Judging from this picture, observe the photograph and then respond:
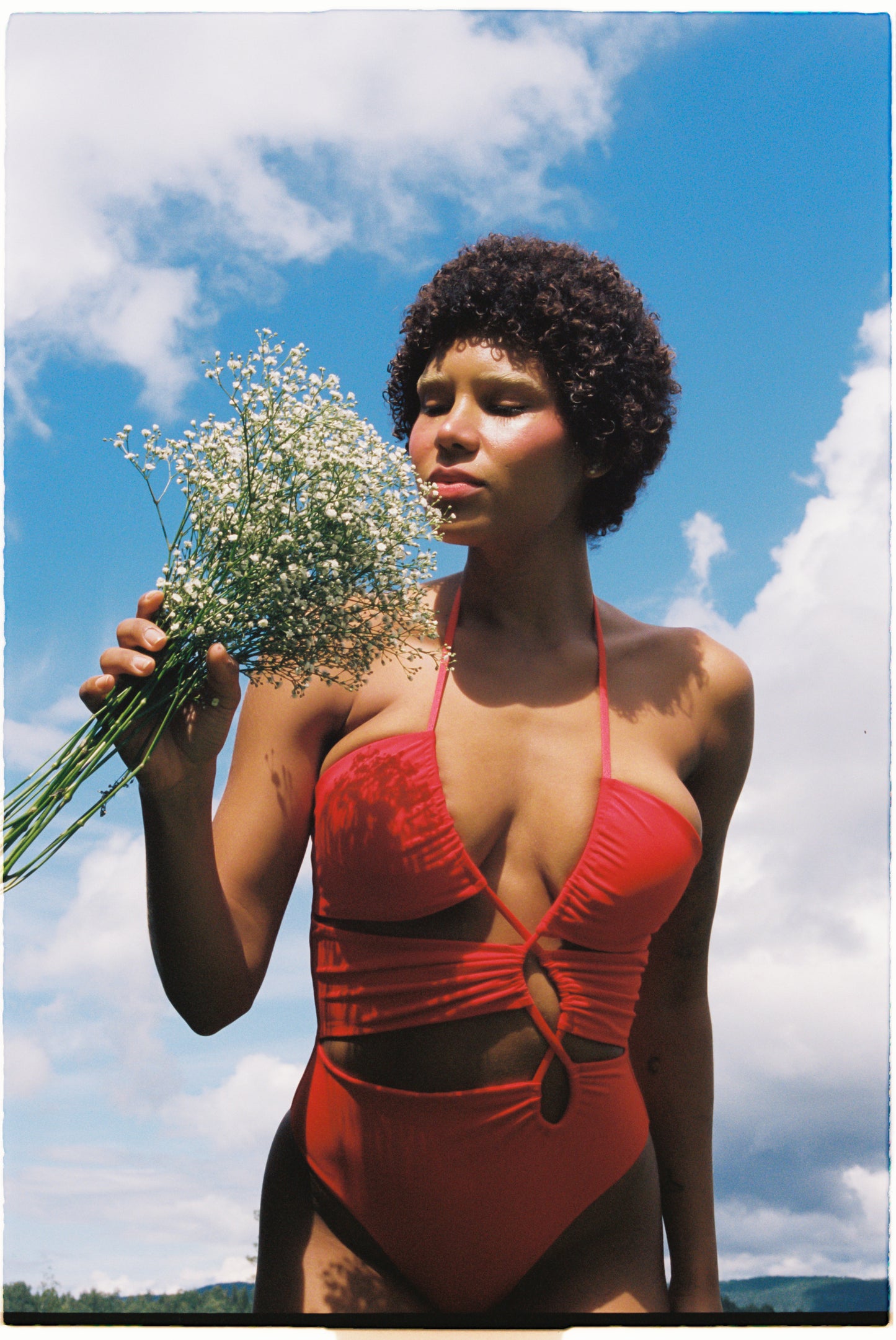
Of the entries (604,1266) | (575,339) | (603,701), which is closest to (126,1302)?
(604,1266)

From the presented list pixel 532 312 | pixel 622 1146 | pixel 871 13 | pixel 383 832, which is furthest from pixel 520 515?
pixel 871 13

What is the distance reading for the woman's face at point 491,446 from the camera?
1.79 metres

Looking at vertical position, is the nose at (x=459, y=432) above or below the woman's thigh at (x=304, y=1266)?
above

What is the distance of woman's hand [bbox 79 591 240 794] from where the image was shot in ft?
4.56

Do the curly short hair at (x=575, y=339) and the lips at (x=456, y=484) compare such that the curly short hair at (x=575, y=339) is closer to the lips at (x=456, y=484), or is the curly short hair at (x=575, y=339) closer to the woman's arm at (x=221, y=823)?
the lips at (x=456, y=484)

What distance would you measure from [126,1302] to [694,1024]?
1.12m

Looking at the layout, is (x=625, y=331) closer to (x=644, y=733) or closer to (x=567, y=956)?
(x=644, y=733)

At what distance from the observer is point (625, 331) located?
6.72 ft

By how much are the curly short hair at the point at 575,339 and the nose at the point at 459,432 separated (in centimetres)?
18

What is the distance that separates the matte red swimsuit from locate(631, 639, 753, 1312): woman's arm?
35 centimetres

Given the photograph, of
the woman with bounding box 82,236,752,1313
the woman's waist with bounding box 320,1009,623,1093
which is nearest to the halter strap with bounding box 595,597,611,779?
the woman with bounding box 82,236,752,1313

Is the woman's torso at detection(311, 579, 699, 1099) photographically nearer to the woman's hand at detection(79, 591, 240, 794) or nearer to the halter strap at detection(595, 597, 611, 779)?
the halter strap at detection(595, 597, 611, 779)

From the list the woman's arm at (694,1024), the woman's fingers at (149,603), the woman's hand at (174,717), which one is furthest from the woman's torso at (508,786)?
the woman's fingers at (149,603)

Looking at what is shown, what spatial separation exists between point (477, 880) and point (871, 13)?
5.86 feet
